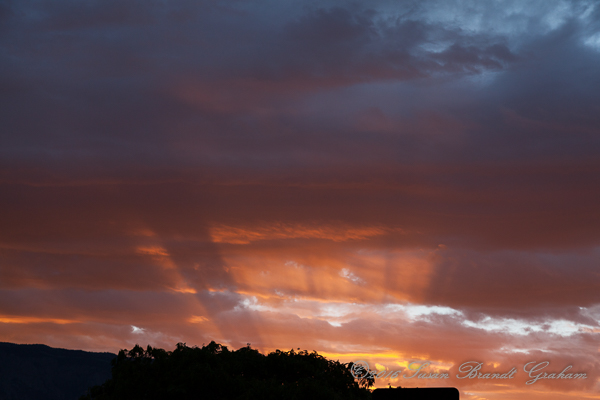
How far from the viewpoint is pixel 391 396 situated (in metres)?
39.2

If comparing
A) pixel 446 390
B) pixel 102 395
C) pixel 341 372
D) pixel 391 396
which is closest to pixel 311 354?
pixel 341 372

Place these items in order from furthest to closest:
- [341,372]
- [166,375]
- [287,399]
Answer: [341,372] < [166,375] < [287,399]

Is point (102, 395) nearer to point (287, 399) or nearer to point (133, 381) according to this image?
point (133, 381)

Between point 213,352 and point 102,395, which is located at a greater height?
point 213,352

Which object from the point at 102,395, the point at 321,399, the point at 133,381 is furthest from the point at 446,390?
the point at 102,395

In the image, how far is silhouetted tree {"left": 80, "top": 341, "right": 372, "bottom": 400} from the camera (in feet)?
118

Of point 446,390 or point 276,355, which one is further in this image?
point 276,355

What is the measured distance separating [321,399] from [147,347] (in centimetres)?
1448

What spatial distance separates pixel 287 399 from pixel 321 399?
6.84ft

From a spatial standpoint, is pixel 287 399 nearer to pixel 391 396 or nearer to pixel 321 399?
pixel 321 399

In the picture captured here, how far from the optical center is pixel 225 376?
121 ft

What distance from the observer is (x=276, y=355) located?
42062 millimetres

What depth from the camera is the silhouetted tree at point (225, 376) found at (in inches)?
1419

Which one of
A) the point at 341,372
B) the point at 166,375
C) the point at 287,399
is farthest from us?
the point at 341,372
